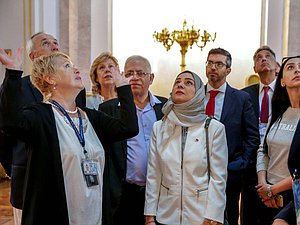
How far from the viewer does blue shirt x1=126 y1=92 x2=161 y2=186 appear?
8.52ft

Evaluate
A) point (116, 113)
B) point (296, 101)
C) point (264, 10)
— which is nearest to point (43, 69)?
point (116, 113)

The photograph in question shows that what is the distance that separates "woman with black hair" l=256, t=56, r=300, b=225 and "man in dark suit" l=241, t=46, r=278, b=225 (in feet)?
0.84

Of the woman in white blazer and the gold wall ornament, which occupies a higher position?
the gold wall ornament

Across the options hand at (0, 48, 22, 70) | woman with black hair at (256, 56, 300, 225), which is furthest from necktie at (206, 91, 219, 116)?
hand at (0, 48, 22, 70)

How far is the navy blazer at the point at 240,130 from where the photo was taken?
9.18 ft

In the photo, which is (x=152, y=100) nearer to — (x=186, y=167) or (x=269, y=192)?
(x=186, y=167)

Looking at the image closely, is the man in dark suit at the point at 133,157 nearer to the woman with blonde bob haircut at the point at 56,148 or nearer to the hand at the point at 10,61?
the woman with blonde bob haircut at the point at 56,148

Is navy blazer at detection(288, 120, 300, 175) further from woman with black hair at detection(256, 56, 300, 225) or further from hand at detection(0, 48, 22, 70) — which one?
hand at detection(0, 48, 22, 70)

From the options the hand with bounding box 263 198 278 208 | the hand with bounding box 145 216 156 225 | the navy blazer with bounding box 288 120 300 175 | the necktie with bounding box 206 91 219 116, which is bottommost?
the hand with bounding box 145 216 156 225

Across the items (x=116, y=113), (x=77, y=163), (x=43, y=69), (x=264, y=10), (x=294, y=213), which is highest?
(x=264, y=10)

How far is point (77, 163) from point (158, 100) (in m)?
1.11

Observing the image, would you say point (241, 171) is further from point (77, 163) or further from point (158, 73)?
point (158, 73)

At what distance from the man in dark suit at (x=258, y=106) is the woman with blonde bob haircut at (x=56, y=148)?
4.57 feet

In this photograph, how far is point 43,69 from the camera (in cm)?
204
